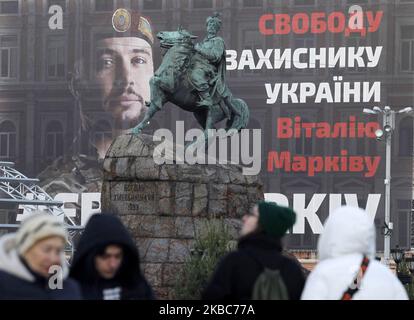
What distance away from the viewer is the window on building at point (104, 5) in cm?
6328

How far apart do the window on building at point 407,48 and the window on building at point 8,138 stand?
57.6ft

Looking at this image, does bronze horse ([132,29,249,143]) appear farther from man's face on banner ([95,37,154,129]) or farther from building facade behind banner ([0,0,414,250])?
man's face on banner ([95,37,154,129])

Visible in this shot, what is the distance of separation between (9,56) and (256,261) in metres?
58.6

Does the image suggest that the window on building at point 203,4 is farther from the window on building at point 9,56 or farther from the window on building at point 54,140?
the window on building at point 9,56

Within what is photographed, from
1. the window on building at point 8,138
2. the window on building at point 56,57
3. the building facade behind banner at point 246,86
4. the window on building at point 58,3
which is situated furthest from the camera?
the window on building at point 8,138

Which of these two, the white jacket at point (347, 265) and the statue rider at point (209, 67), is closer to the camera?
the white jacket at point (347, 265)

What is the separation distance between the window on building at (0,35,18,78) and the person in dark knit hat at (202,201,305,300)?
5801cm

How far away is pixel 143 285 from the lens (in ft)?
23.3

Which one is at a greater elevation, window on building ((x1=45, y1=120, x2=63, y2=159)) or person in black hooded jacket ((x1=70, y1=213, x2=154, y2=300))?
window on building ((x1=45, y1=120, x2=63, y2=159))

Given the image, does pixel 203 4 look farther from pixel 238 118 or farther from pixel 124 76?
pixel 238 118

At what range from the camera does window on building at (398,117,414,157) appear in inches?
2356

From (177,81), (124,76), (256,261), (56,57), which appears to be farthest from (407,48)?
(256,261)

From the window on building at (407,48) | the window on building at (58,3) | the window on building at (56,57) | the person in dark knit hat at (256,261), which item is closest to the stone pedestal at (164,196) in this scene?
the person in dark knit hat at (256,261)

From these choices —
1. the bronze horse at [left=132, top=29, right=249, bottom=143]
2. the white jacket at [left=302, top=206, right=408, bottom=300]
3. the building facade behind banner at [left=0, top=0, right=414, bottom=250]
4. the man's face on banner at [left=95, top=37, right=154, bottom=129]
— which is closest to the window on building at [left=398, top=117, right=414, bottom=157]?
the building facade behind banner at [left=0, top=0, right=414, bottom=250]
